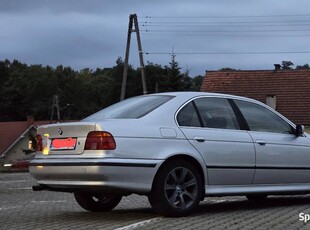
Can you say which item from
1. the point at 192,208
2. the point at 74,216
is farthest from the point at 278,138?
the point at 74,216

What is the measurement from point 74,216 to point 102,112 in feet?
4.75

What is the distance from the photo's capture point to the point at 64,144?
7.13 meters

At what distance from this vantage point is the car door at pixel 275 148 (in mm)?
8016

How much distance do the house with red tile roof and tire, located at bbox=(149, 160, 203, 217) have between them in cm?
3429

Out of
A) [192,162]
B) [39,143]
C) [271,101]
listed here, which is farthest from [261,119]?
[271,101]

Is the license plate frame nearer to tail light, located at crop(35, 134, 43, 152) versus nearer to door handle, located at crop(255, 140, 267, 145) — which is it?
tail light, located at crop(35, 134, 43, 152)

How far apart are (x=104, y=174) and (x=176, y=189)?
1.01m

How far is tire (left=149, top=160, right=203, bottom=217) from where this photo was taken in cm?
696

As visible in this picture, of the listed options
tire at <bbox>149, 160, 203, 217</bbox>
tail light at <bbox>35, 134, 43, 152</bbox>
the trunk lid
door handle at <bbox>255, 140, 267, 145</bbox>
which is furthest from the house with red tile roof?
the trunk lid

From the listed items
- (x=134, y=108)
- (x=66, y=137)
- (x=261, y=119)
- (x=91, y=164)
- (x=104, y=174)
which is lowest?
(x=104, y=174)

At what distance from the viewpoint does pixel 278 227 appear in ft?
21.1

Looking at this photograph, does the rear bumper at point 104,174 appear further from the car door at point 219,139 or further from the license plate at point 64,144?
the car door at point 219,139

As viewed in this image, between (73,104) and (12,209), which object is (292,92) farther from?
(73,104)

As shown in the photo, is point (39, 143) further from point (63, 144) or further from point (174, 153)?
point (174, 153)
